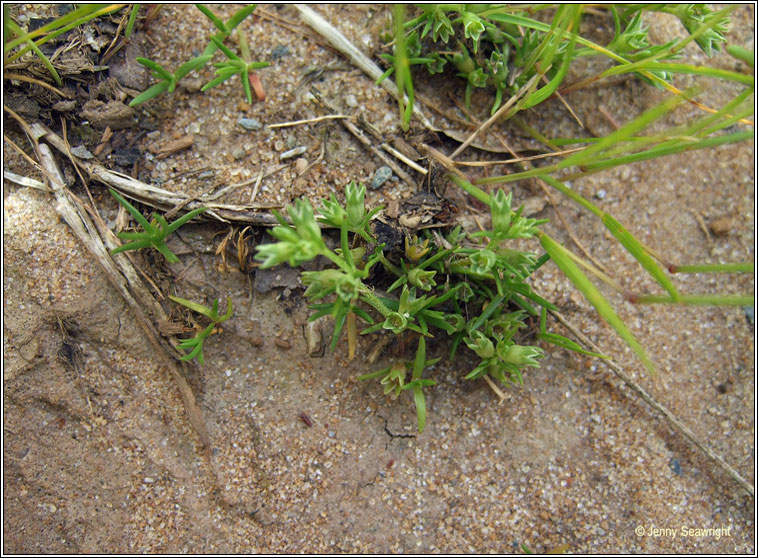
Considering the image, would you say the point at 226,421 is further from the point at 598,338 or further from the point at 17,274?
the point at 598,338

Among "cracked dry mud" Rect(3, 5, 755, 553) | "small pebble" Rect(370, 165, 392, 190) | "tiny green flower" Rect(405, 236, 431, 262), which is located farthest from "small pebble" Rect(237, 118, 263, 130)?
"tiny green flower" Rect(405, 236, 431, 262)

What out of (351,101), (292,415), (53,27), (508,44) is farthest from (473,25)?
(292,415)

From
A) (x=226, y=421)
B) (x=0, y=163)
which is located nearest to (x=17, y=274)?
(x=0, y=163)

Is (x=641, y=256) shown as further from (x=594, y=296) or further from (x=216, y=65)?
(x=216, y=65)

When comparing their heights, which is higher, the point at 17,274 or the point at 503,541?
the point at 17,274

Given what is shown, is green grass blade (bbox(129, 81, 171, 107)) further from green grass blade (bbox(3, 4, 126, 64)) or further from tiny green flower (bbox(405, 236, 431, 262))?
tiny green flower (bbox(405, 236, 431, 262))
